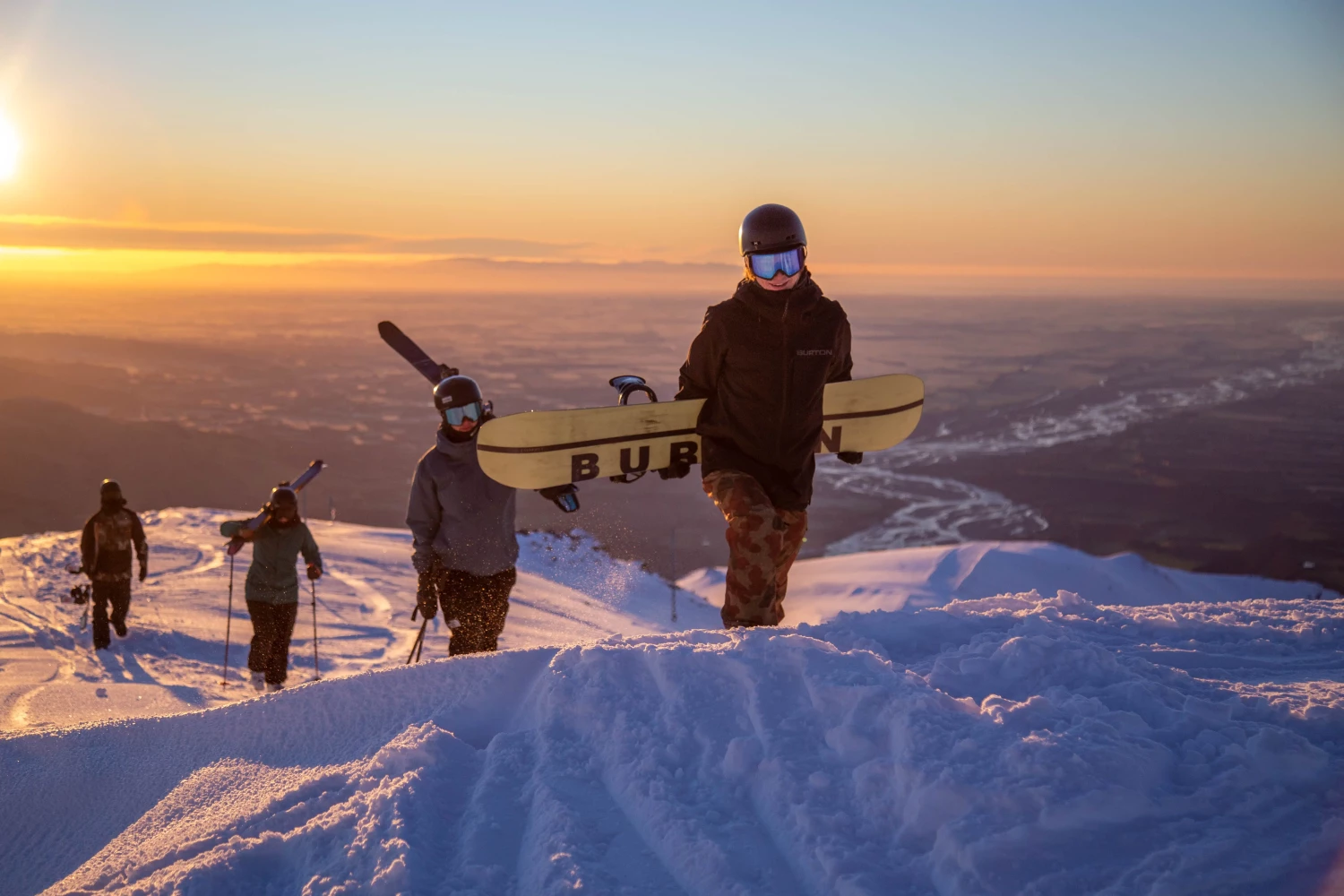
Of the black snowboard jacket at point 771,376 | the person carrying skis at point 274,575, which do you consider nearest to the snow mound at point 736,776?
the black snowboard jacket at point 771,376

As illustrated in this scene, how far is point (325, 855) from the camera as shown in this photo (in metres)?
2.67

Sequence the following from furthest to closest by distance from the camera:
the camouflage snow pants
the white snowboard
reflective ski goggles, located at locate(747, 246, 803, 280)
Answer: the white snowboard, reflective ski goggles, located at locate(747, 246, 803, 280), the camouflage snow pants

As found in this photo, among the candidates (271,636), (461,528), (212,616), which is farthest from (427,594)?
(212,616)

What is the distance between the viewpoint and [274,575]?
728cm

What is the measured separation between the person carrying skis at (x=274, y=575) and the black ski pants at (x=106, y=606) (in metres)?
3.52

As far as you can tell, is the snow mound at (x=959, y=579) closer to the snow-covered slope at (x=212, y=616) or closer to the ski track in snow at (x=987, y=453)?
the snow-covered slope at (x=212, y=616)

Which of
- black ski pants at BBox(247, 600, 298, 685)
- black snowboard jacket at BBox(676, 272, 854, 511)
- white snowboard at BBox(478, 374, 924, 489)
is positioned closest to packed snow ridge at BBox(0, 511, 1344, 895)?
black snowboard jacket at BBox(676, 272, 854, 511)

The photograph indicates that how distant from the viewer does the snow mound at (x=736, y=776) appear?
2.47 metres

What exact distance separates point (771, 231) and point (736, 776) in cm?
309

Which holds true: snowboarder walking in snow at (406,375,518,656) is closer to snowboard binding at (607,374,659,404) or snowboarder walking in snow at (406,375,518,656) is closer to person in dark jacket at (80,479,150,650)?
snowboard binding at (607,374,659,404)

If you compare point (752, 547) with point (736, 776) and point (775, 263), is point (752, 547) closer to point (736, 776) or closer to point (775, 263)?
point (775, 263)

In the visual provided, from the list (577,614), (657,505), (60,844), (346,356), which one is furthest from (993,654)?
(346,356)

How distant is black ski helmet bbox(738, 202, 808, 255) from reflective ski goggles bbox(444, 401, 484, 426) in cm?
211

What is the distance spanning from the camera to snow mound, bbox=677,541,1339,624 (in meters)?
21.4
